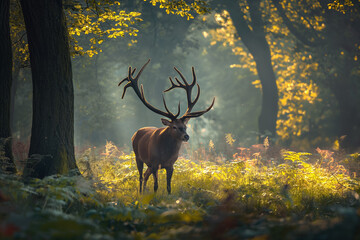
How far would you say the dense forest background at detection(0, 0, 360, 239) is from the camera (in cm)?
454

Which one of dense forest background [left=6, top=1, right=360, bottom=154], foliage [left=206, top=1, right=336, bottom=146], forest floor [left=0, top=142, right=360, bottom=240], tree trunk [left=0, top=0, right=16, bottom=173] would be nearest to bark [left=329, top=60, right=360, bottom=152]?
dense forest background [left=6, top=1, right=360, bottom=154]

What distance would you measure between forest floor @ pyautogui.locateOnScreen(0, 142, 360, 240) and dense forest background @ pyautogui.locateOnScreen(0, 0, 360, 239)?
27 millimetres

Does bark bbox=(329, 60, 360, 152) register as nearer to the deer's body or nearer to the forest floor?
the forest floor

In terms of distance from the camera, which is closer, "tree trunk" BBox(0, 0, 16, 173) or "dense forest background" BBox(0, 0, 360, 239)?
"dense forest background" BBox(0, 0, 360, 239)

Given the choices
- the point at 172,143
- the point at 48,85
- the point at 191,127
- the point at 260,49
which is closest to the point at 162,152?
the point at 172,143

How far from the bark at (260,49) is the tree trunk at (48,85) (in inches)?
529

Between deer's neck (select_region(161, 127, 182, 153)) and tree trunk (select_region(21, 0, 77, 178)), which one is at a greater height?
tree trunk (select_region(21, 0, 77, 178))

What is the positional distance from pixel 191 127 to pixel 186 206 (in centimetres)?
1865

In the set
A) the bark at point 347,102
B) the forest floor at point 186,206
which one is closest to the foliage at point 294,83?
the bark at point 347,102

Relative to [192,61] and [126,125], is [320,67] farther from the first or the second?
[192,61]

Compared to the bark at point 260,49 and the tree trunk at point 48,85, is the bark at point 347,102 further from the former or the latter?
the tree trunk at point 48,85

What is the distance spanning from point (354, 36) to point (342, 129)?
204 inches

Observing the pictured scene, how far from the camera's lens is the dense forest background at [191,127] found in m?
4.54

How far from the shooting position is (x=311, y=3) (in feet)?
59.4
